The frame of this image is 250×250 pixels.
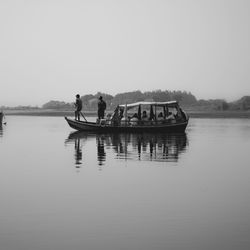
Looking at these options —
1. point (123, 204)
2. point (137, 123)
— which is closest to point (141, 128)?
point (137, 123)

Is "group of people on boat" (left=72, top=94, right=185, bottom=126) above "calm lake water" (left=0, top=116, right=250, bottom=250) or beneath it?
above

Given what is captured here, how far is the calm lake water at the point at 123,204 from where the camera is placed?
6.81 m

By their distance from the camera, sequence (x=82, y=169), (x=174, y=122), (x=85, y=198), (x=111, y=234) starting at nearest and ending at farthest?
(x=111, y=234), (x=85, y=198), (x=82, y=169), (x=174, y=122)

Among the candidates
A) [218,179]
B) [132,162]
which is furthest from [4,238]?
[132,162]

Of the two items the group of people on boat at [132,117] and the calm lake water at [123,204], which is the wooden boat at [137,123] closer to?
the group of people on boat at [132,117]

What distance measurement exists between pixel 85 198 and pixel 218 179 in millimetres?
4363

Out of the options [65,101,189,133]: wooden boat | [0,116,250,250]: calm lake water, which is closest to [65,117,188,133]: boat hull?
[65,101,189,133]: wooden boat

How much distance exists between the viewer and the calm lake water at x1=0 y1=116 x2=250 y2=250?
681 cm

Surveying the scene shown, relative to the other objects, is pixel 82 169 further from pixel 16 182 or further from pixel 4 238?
pixel 4 238

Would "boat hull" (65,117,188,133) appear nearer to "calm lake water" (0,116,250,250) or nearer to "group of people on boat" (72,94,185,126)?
"group of people on boat" (72,94,185,126)

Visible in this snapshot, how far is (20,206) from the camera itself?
29.0 feet

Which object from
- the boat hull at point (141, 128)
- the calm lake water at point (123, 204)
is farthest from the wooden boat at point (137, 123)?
the calm lake water at point (123, 204)

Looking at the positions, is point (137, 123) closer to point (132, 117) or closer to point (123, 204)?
point (132, 117)

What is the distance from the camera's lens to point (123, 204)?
912 centimetres
